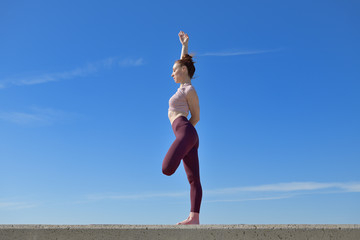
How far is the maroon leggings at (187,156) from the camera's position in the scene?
16.4 feet

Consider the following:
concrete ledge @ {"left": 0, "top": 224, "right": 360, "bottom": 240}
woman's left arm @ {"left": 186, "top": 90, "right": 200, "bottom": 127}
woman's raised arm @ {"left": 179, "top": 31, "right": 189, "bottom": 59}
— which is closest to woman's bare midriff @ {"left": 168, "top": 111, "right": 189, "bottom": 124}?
woman's left arm @ {"left": 186, "top": 90, "right": 200, "bottom": 127}

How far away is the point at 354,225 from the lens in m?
3.83

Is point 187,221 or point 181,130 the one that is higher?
point 181,130

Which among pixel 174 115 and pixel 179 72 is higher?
pixel 179 72

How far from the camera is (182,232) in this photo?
12.3ft

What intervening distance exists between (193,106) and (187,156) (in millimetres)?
751

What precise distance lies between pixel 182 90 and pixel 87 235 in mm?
2539

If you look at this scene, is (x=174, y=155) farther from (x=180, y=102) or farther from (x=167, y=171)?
(x=180, y=102)

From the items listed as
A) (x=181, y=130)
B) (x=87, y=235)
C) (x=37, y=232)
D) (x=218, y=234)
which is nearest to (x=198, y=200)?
(x=181, y=130)

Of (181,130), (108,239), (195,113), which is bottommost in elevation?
(108,239)

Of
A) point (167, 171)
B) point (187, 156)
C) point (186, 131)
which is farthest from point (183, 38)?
point (167, 171)

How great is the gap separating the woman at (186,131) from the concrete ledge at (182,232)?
1.22 m

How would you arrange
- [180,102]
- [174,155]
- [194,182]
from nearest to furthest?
[174,155]
[194,182]
[180,102]

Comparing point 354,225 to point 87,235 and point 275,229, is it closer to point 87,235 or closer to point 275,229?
point 275,229
